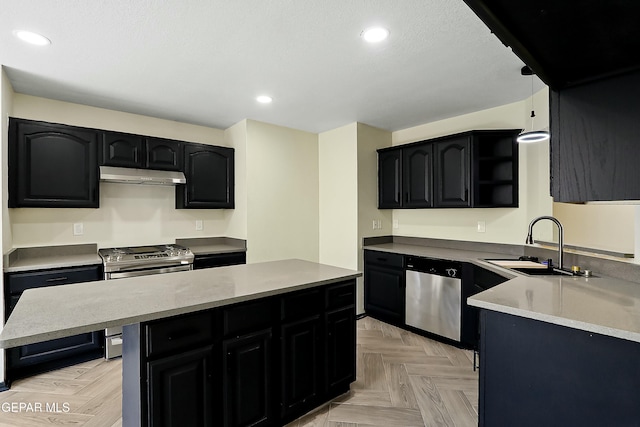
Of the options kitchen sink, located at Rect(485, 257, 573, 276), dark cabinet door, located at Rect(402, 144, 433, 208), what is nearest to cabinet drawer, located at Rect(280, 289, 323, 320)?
kitchen sink, located at Rect(485, 257, 573, 276)

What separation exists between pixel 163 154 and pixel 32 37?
5.08 ft

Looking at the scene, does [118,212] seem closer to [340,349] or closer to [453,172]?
[340,349]

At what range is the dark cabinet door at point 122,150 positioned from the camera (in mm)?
3119

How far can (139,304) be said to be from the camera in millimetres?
1470

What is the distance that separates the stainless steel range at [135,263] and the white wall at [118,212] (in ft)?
0.82

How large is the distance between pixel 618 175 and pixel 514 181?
2.36 m

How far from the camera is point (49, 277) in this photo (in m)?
2.65

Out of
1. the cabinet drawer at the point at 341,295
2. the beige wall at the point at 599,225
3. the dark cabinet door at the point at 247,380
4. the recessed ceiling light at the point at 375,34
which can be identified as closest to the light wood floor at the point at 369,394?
the dark cabinet door at the point at 247,380

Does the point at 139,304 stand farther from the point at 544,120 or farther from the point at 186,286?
the point at 544,120

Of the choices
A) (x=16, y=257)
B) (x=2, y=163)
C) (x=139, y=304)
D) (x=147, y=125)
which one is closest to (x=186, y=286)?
(x=139, y=304)

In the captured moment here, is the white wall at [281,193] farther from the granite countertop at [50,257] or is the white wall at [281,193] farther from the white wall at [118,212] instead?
the granite countertop at [50,257]

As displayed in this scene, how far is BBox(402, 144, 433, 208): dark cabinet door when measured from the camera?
363cm

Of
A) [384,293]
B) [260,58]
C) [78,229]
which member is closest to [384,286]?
[384,293]

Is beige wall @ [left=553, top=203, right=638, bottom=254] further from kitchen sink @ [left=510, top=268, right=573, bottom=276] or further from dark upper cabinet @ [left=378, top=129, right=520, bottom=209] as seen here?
dark upper cabinet @ [left=378, top=129, right=520, bottom=209]
